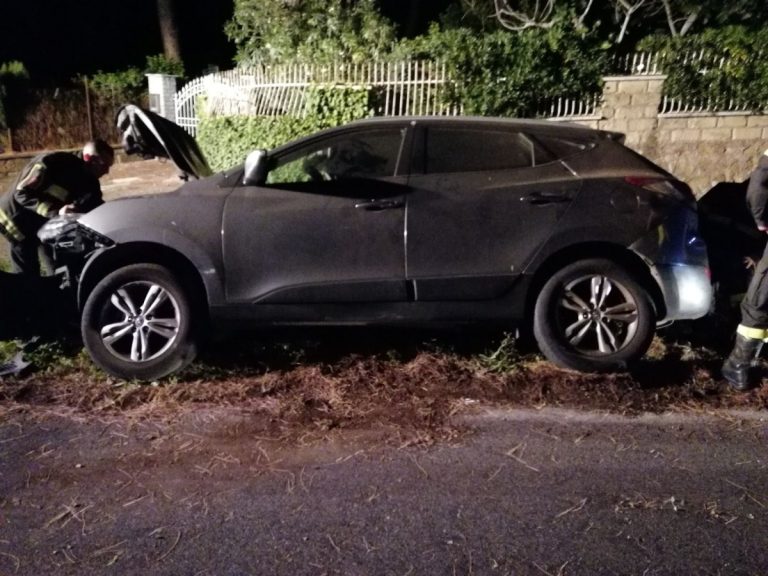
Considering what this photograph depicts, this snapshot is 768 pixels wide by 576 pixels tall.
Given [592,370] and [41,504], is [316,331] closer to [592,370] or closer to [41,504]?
[592,370]

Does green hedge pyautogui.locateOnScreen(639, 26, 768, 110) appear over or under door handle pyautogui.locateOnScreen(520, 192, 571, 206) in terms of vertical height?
over

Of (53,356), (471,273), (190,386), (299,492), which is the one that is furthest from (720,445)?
(53,356)

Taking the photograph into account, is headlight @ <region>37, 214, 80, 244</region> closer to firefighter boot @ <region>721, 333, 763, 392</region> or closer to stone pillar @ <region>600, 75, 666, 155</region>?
firefighter boot @ <region>721, 333, 763, 392</region>

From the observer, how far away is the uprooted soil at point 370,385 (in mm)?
4773

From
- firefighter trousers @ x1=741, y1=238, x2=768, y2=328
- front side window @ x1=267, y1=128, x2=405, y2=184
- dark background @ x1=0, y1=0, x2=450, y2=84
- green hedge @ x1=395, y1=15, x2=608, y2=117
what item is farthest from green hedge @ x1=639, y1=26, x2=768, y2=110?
dark background @ x1=0, y1=0, x2=450, y2=84

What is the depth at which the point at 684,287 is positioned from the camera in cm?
504

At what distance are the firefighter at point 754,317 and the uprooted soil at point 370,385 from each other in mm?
112

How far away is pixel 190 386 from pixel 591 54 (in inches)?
303

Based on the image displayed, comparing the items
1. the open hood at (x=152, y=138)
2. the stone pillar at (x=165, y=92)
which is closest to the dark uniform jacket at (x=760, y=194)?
the open hood at (x=152, y=138)

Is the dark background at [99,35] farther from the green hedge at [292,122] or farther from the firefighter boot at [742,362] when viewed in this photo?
the firefighter boot at [742,362]

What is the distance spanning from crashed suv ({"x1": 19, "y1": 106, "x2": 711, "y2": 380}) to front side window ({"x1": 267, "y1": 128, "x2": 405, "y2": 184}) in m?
0.01

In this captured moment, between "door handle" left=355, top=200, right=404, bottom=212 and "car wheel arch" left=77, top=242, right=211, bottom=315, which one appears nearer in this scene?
"door handle" left=355, top=200, right=404, bottom=212

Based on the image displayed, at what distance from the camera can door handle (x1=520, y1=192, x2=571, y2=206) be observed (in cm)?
507

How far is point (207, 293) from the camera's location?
5145mm
